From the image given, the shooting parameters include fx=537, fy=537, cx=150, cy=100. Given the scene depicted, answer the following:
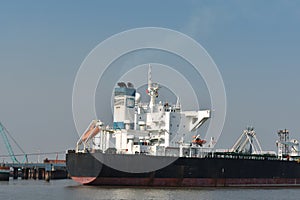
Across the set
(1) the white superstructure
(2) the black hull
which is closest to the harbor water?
(2) the black hull

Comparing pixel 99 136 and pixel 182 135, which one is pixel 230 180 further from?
pixel 99 136

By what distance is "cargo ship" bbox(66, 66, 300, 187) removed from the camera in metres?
37.5

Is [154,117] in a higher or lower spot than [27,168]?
higher

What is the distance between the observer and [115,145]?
1613 inches

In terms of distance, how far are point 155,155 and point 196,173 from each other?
3.79 meters

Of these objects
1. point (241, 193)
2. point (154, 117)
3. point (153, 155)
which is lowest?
point (241, 193)

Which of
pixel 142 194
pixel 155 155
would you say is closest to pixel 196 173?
pixel 155 155

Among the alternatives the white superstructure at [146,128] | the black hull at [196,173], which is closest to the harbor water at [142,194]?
the black hull at [196,173]

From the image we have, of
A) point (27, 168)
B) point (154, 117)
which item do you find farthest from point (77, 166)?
point (27, 168)

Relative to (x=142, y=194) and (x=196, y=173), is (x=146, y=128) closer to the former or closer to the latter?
(x=196, y=173)

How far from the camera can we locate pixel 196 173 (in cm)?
4066

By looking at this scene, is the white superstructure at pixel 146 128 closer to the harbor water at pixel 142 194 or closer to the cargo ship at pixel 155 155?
the cargo ship at pixel 155 155

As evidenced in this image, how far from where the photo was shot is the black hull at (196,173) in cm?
3731

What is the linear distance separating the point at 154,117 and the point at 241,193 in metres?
9.39
